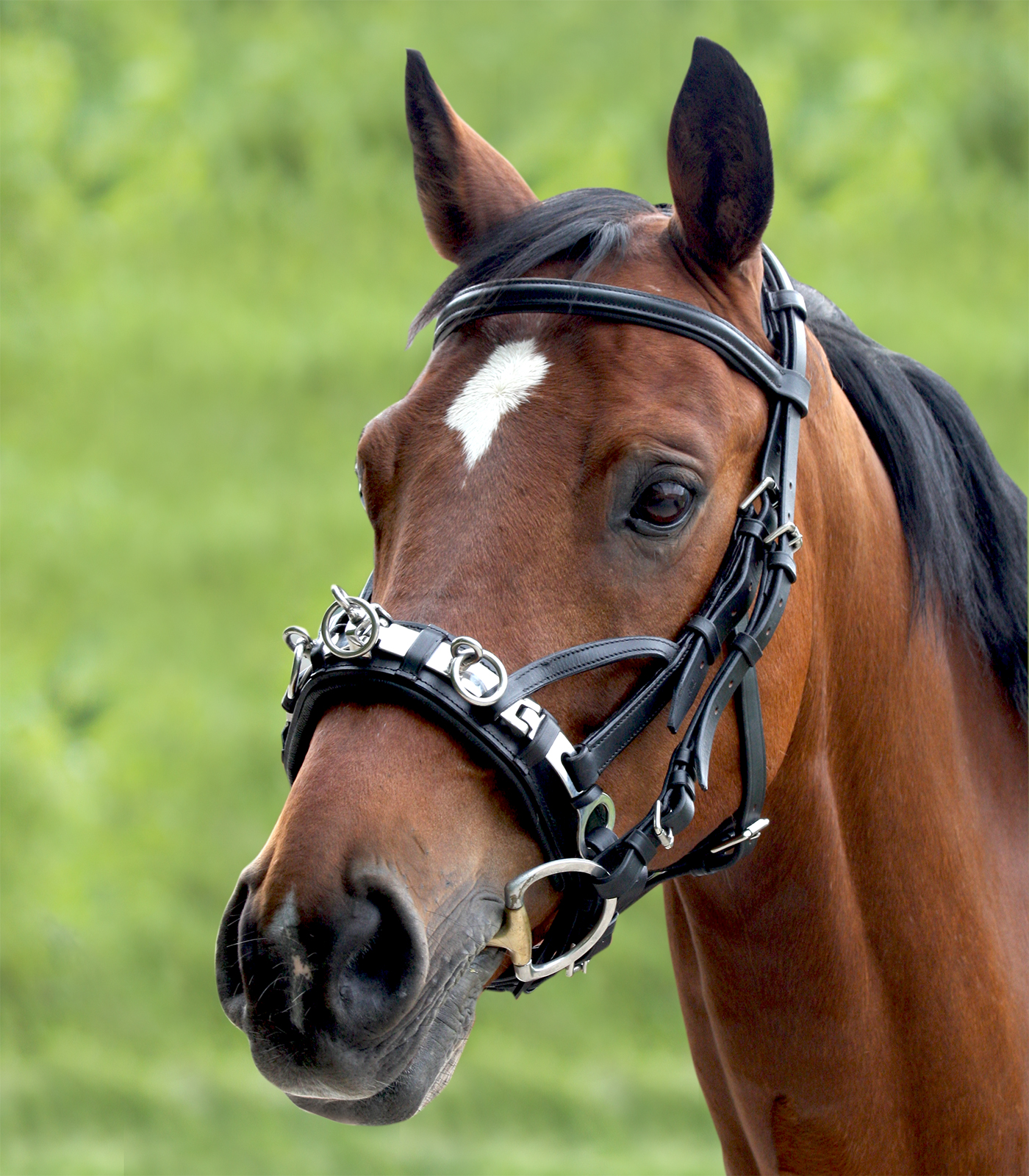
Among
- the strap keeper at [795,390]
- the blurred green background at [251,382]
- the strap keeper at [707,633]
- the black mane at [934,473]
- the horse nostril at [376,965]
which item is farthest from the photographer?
the blurred green background at [251,382]

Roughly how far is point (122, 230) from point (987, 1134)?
4.65 metres

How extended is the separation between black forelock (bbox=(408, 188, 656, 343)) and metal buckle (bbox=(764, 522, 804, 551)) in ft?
1.22

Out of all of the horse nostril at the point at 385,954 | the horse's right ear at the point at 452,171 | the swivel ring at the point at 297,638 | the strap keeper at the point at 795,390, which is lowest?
the horse nostril at the point at 385,954

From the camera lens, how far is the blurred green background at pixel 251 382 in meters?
4.06

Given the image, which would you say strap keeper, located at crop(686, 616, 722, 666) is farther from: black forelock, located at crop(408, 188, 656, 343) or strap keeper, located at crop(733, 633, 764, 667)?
black forelock, located at crop(408, 188, 656, 343)

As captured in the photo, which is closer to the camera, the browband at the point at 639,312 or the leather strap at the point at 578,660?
the leather strap at the point at 578,660

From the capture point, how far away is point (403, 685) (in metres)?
1.10

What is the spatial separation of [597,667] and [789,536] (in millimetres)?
291

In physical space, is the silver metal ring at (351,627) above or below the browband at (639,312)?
below

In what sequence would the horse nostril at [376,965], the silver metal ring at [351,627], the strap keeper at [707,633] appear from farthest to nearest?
the strap keeper at [707,633]
the silver metal ring at [351,627]
the horse nostril at [376,965]

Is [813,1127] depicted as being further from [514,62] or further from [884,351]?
[514,62]

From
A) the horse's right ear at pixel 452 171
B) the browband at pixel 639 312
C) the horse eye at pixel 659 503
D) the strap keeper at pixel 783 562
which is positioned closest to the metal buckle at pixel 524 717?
the horse eye at pixel 659 503

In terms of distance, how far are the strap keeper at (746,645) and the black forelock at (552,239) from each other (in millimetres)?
458

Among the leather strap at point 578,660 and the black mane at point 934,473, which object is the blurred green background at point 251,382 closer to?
the black mane at point 934,473
